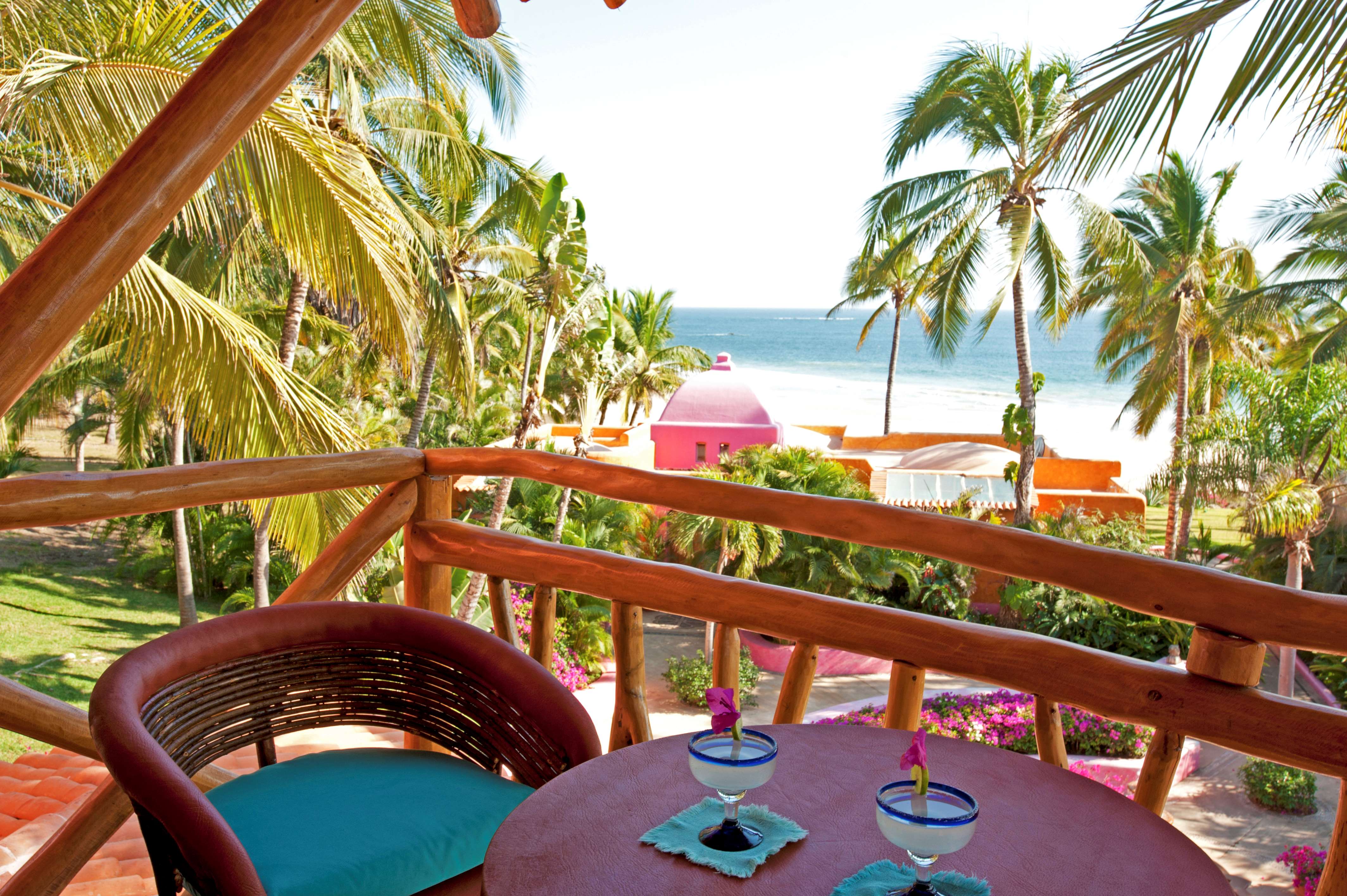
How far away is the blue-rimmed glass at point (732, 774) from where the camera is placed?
1.07 meters

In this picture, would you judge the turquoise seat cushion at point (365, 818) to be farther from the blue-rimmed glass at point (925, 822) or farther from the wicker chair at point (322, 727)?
the blue-rimmed glass at point (925, 822)

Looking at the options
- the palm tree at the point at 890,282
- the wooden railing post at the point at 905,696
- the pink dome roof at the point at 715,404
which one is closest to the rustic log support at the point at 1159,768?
the wooden railing post at the point at 905,696

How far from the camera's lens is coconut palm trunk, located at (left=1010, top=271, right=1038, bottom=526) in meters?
16.3

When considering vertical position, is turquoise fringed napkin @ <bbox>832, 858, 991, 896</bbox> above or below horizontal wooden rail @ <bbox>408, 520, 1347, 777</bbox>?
below

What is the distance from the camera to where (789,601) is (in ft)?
5.89

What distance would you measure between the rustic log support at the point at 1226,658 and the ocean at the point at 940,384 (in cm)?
2117

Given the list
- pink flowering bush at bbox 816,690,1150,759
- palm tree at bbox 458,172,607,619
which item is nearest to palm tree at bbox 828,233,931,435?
palm tree at bbox 458,172,607,619

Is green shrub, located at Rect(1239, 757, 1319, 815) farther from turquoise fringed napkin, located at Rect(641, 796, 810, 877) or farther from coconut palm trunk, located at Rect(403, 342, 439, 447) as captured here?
coconut palm trunk, located at Rect(403, 342, 439, 447)

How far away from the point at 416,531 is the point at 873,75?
60.8 meters

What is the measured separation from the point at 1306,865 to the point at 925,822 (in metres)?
8.42

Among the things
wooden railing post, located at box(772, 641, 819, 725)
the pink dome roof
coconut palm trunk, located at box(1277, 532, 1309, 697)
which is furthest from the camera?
the pink dome roof

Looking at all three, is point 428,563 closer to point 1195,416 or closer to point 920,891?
point 920,891

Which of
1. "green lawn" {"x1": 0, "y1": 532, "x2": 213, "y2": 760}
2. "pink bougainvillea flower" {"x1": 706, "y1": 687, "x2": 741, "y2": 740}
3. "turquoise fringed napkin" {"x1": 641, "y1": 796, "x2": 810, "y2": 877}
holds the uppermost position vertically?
"pink bougainvillea flower" {"x1": 706, "y1": 687, "x2": 741, "y2": 740}

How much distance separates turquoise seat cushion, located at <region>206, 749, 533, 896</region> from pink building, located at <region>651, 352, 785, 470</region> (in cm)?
1771
